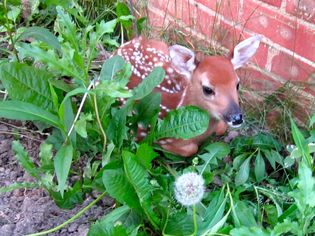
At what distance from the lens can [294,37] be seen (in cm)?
267

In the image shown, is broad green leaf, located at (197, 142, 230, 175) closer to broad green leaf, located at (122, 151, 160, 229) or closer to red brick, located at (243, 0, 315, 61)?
broad green leaf, located at (122, 151, 160, 229)

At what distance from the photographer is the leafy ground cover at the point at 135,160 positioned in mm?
2053

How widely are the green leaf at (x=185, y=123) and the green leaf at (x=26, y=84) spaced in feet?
1.36

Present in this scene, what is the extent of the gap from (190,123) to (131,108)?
221 millimetres

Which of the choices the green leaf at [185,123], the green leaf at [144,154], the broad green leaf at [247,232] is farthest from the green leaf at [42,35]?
the broad green leaf at [247,232]

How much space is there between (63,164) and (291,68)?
109 cm

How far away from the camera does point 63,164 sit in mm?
2145

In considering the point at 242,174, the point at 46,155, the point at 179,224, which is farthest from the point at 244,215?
the point at 46,155

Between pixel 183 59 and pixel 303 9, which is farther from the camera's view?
pixel 303 9

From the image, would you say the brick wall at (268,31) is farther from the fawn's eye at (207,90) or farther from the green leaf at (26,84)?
the green leaf at (26,84)

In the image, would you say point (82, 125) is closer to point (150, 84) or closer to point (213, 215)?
point (150, 84)

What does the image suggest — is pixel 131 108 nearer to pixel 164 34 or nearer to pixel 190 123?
pixel 190 123

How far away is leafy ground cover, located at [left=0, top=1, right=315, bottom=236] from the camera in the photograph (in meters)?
2.05

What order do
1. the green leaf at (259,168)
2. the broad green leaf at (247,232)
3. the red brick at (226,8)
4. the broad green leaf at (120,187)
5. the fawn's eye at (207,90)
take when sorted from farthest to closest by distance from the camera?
the red brick at (226,8), the green leaf at (259,168), the fawn's eye at (207,90), the broad green leaf at (120,187), the broad green leaf at (247,232)
